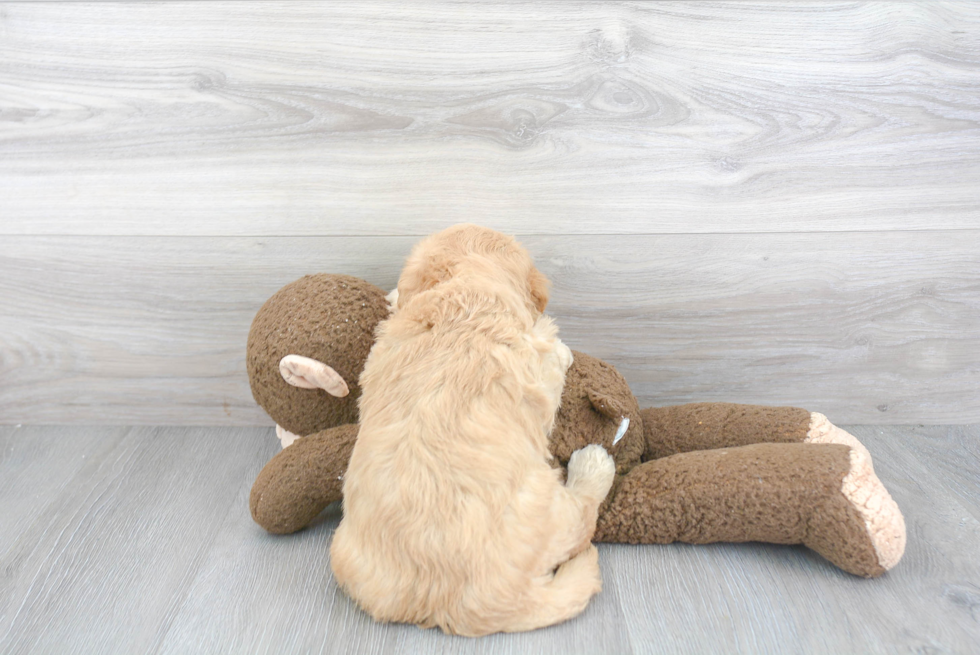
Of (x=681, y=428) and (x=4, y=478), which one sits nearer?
(x=681, y=428)

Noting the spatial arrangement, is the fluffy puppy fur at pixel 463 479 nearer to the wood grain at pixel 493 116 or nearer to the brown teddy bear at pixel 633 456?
the brown teddy bear at pixel 633 456

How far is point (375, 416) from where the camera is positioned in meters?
0.82

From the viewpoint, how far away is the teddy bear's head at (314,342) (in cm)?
95

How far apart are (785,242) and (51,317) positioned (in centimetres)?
136

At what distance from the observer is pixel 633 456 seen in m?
1.00

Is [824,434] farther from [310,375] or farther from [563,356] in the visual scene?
[310,375]

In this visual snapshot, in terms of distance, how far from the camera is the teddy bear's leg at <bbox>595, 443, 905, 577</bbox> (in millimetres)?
841

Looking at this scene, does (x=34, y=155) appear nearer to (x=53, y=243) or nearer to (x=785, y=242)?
(x=53, y=243)

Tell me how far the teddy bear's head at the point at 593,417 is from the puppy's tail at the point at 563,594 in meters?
0.14

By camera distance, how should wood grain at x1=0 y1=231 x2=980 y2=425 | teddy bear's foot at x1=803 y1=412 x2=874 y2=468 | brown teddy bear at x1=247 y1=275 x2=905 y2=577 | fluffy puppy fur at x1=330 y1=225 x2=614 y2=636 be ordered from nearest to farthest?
1. fluffy puppy fur at x1=330 y1=225 x2=614 y2=636
2. brown teddy bear at x1=247 y1=275 x2=905 y2=577
3. teddy bear's foot at x1=803 y1=412 x2=874 y2=468
4. wood grain at x1=0 y1=231 x2=980 y2=425

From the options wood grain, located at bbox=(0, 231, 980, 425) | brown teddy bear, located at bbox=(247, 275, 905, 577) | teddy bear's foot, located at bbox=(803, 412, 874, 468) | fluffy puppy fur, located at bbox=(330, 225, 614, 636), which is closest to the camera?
fluffy puppy fur, located at bbox=(330, 225, 614, 636)

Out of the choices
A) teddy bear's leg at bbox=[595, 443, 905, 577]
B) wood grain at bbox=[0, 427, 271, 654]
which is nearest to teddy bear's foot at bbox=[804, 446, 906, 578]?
teddy bear's leg at bbox=[595, 443, 905, 577]

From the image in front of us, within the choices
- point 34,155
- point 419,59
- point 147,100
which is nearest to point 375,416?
point 419,59

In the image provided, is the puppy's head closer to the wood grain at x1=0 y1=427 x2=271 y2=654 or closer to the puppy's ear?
the puppy's ear
